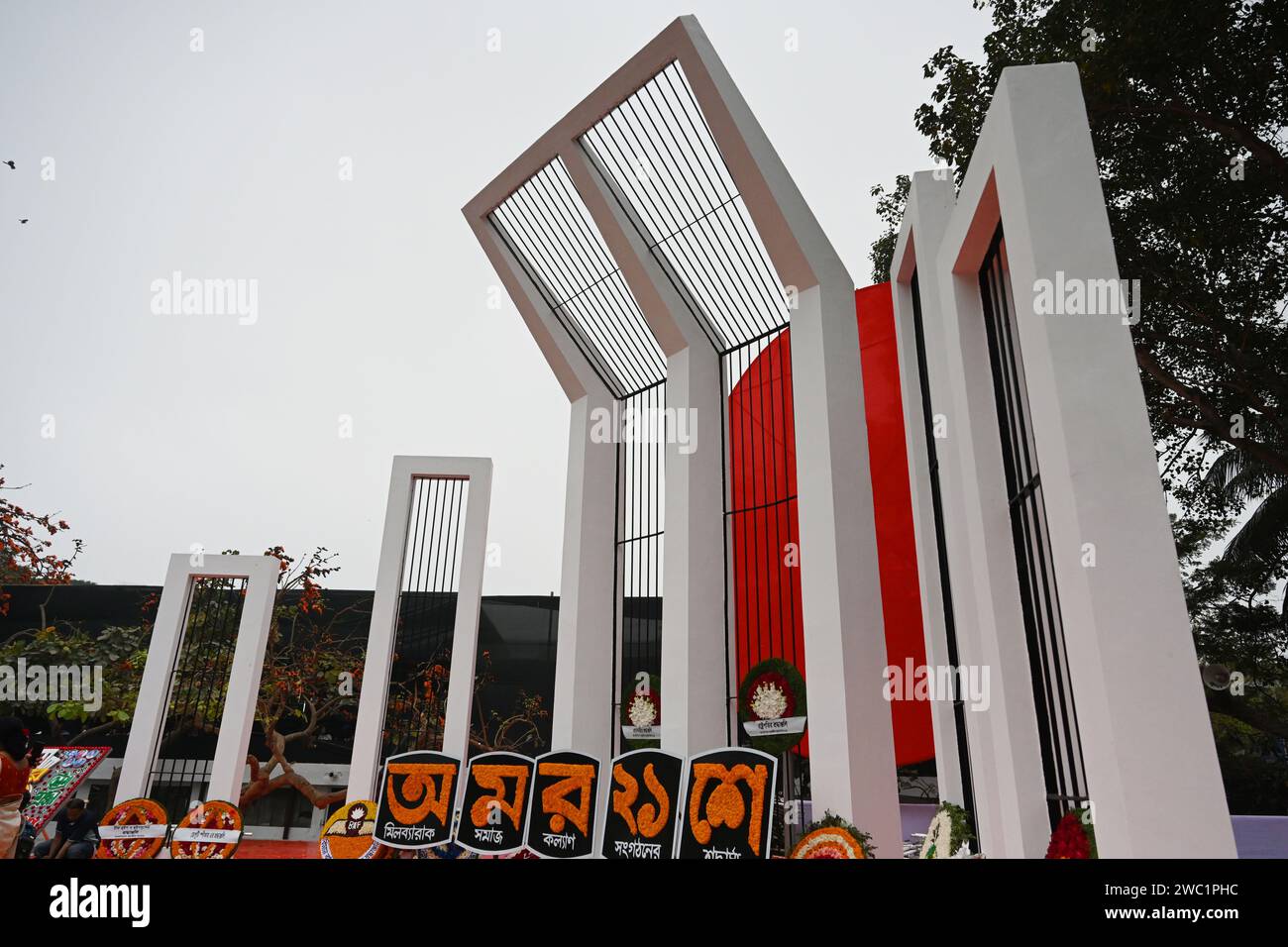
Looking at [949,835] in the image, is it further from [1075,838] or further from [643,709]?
[643,709]

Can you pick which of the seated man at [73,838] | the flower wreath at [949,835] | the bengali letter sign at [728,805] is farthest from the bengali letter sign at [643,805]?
the seated man at [73,838]

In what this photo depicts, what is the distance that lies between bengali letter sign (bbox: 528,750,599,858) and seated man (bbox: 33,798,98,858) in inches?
186

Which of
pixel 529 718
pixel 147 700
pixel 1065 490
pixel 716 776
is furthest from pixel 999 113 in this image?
pixel 529 718

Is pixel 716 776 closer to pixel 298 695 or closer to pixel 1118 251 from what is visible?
pixel 1118 251

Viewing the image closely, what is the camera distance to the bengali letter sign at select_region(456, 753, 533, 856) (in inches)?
247

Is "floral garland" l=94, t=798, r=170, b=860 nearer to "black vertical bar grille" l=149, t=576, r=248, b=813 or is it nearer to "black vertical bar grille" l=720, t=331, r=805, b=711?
"black vertical bar grille" l=149, t=576, r=248, b=813

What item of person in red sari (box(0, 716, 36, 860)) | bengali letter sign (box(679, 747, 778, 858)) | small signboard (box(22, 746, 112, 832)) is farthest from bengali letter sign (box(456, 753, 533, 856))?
small signboard (box(22, 746, 112, 832))

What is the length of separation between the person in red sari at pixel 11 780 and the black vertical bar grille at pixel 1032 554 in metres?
6.36

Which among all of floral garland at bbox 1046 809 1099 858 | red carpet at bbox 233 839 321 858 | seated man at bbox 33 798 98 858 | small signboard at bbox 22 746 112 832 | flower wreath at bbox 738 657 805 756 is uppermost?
flower wreath at bbox 738 657 805 756

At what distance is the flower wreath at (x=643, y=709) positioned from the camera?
9922 millimetres

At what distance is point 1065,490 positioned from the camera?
12.9 feet

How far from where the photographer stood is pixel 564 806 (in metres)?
6.12
